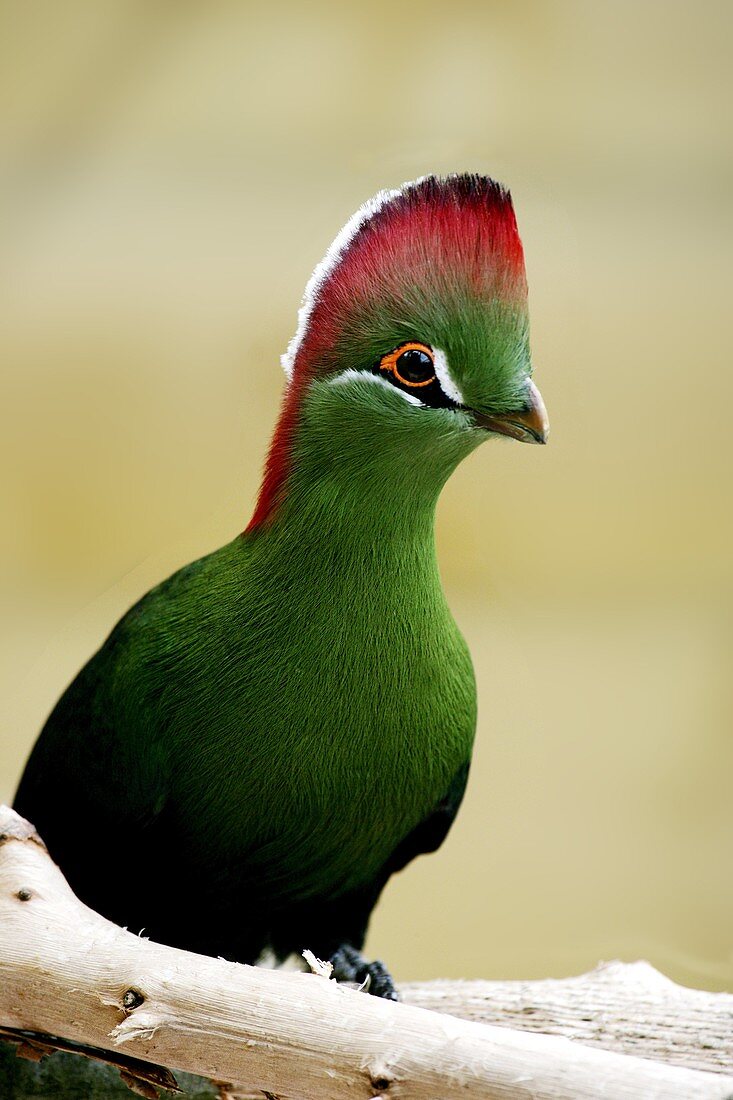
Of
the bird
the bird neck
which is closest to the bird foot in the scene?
the bird

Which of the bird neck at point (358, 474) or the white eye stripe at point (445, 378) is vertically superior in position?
the white eye stripe at point (445, 378)

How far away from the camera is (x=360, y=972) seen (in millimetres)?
1434

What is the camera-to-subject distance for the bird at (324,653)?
3.66 feet

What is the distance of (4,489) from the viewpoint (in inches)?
82.7

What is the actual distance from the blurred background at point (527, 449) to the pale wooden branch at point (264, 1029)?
2.24ft

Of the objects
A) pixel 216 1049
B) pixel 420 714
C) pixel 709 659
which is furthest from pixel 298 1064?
pixel 709 659

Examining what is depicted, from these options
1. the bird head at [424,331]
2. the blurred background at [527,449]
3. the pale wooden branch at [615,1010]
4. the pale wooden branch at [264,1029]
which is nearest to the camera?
the pale wooden branch at [264,1029]

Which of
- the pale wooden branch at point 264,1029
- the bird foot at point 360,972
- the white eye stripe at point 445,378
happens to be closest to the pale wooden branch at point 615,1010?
the bird foot at point 360,972

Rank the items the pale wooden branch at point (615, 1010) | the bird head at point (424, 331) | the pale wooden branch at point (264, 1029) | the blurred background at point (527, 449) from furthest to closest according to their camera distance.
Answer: the blurred background at point (527, 449)
the pale wooden branch at point (615, 1010)
the bird head at point (424, 331)
the pale wooden branch at point (264, 1029)

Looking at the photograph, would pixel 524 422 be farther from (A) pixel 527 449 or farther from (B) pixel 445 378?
(A) pixel 527 449

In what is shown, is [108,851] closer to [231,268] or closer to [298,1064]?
[298,1064]

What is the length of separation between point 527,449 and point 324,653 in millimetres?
680

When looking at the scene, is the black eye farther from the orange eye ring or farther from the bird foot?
the bird foot

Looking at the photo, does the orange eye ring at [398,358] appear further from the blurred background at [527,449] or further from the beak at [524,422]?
the blurred background at [527,449]
